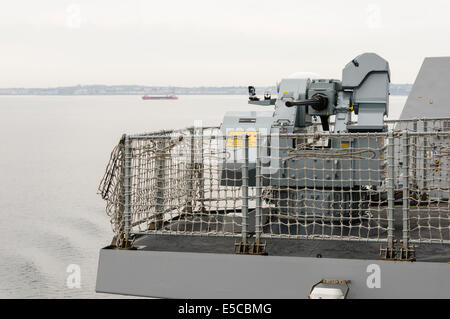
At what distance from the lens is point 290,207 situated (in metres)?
7.75

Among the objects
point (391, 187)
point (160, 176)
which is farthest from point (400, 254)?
point (160, 176)

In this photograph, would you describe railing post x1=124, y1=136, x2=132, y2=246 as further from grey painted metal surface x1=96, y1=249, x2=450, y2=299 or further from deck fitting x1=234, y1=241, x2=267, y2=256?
deck fitting x1=234, y1=241, x2=267, y2=256

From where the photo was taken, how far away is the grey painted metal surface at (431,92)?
15.4 m

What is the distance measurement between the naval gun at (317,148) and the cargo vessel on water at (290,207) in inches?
0.6

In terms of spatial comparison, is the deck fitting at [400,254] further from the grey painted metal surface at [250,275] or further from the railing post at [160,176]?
the railing post at [160,176]

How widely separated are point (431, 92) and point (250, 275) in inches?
377

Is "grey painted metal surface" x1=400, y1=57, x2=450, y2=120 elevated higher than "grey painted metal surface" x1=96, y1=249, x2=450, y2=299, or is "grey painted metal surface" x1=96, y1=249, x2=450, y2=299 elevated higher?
"grey painted metal surface" x1=400, y1=57, x2=450, y2=120

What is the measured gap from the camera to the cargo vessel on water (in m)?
7.27

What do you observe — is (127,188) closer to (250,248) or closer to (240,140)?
(240,140)

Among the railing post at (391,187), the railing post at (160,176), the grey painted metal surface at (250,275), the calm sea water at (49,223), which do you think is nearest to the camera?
the grey painted metal surface at (250,275)

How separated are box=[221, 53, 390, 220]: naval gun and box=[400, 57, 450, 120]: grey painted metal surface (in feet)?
21.6

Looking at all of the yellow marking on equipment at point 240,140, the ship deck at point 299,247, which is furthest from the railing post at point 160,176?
the yellow marking on equipment at point 240,140

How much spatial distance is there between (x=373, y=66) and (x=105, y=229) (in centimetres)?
2293

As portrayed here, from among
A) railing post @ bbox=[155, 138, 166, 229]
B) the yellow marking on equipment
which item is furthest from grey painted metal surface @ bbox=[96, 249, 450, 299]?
the yellow marking on equipment
